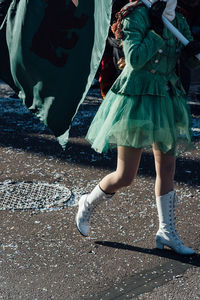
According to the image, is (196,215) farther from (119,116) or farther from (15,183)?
(15,183)

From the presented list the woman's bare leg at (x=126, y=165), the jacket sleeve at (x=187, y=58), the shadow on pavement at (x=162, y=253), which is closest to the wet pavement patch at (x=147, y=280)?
the shadow on pavement at (x=162, y=253)

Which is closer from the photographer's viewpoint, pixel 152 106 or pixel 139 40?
pixel 139 40

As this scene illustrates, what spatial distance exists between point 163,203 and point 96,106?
18.1 feet

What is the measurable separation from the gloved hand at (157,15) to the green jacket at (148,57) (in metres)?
0.04

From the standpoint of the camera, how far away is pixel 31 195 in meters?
5.02

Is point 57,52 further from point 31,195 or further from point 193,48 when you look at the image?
point 31,195

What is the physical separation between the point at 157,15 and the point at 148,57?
281mm

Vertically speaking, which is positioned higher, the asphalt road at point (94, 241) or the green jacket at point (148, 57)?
the green jacket at point (148, 57)

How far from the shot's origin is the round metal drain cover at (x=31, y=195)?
15.7 ft

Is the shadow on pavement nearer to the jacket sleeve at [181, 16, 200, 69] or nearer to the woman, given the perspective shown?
the woman

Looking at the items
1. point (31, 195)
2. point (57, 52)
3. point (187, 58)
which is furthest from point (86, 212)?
point (187, 58)

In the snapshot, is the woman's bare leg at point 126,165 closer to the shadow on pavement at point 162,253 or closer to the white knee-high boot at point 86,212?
the white knee-high boot at point 86,212

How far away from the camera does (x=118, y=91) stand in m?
3.76

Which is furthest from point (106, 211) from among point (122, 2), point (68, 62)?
point (122, 2)
